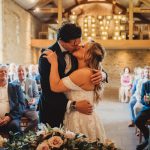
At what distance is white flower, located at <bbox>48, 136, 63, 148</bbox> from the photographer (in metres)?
1.66

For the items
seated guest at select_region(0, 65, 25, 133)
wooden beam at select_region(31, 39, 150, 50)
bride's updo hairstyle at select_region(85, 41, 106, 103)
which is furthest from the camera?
wooden beam at select_region(31, 39, 150, 50)

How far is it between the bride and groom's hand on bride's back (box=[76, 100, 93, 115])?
41 mm

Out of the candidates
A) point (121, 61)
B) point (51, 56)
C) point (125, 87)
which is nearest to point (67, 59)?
point (51, 56)

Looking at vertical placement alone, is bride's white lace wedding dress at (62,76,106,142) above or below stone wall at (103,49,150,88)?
below

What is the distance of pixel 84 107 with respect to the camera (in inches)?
97.6

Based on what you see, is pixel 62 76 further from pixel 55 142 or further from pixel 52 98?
pixel 55 142

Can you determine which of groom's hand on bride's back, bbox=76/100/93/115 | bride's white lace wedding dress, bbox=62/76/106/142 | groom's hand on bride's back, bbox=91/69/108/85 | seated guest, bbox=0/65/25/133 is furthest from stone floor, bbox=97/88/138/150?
groom's hand on bride's back, bbox=91/69/108/85

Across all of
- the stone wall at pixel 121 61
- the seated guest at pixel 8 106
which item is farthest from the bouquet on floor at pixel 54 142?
the stone wall at pixel 121 61

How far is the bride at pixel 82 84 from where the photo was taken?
2.33m

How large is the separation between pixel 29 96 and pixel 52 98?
3.45 m

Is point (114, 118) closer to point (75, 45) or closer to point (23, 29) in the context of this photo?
point (75, 45)

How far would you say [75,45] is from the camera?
238cm

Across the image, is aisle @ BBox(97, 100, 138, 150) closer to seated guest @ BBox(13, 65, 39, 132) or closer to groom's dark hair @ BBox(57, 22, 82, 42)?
seated guest @ BBox(13, 65, 39, 132)

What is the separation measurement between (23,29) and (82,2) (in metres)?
5.48
